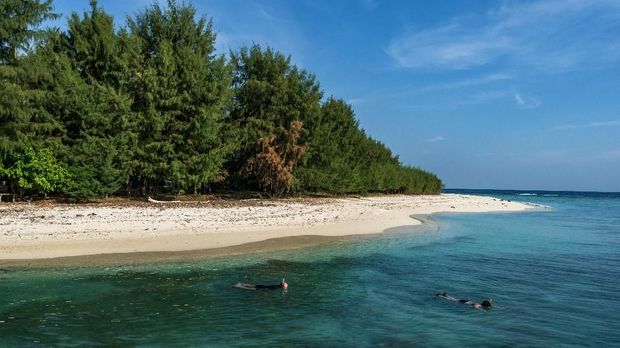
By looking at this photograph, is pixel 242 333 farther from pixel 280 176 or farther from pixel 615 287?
pixel 280 176

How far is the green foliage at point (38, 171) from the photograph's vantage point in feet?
100

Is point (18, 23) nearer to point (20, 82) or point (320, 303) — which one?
point (20, 82)

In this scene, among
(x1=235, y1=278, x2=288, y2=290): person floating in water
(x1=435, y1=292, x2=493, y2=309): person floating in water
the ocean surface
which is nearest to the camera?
the ocean surface

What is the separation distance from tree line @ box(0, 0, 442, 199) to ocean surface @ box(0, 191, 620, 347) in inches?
781

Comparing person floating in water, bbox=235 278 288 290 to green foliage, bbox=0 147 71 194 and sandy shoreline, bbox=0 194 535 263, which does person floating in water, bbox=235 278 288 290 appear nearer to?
sandy shoreline, bbox=0 194 535 263

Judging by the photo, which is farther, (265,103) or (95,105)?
(265,103)

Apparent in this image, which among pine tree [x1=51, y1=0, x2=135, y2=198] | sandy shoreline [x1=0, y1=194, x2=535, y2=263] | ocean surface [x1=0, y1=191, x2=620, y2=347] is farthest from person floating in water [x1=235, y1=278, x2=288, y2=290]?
pine tree [x1=51, y1=0, x2=135, y2=198]

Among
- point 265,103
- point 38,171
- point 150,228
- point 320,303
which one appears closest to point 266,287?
point 320,303

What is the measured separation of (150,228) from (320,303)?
41.3 feet

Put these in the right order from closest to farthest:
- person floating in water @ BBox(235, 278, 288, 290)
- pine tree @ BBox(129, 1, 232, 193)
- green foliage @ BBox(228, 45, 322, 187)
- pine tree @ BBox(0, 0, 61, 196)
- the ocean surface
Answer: the ocean surface < person floating in water @ BBox(235, 278, 288, 290) < pine tree @ BBox(0, 0, 61, 196) < pine tree @ BBox(129, 1, 232, 193) < green foliage @ BBox(228, 45, 322, 187)

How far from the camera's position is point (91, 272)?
14.9 meters

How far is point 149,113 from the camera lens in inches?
1444

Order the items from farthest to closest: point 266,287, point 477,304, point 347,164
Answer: point 347,164 < point 266,287 < point 477,304

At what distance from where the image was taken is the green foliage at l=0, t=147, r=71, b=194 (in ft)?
100
